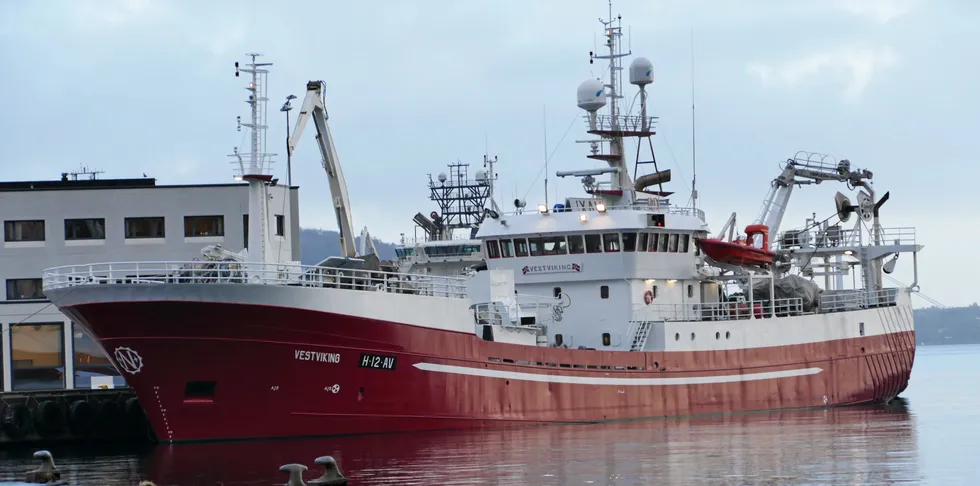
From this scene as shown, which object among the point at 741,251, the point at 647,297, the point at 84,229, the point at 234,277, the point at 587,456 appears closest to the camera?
the point at 587,456

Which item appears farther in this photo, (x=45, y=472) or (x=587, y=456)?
(x=587, y=456)

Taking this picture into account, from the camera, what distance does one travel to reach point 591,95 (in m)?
41.7

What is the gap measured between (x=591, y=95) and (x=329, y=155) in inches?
319

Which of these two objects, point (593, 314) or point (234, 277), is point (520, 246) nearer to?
point (593, 314)

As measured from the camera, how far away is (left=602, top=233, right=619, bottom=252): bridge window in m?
38.0

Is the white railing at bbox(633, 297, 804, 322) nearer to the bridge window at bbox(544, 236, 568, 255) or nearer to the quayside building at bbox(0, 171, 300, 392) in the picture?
the bridge window at bbox(544, 236, 568, 255)

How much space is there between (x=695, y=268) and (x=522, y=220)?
5.19 meters

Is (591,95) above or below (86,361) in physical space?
above

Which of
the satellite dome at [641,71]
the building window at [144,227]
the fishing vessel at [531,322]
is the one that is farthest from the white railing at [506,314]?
the building window at [144,227]

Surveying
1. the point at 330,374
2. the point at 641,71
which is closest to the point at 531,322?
the point at 330,374

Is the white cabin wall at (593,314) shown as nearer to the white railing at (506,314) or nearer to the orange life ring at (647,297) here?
the orange life ring at (647,297)

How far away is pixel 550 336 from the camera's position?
38188mm

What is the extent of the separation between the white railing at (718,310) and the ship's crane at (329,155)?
7.74 metres

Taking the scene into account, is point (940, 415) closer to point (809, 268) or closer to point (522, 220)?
point (809, 268)
